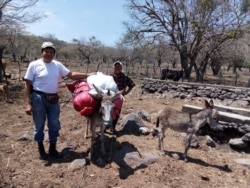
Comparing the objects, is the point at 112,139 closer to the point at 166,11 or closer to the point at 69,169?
the point at 69,169

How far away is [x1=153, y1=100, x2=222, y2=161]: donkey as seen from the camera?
6066 millimetres

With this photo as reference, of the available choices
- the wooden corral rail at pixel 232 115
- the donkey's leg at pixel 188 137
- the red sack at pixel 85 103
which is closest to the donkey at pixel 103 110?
the red sack at pixel 85 103

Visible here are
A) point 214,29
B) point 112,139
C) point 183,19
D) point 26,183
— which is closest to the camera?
point 26,183

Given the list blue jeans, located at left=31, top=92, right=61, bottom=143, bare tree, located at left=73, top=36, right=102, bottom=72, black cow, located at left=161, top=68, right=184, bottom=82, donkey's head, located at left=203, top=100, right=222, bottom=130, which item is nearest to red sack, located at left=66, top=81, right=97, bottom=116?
blue jeans, located at left=31, top=92, right=61, bottom=143

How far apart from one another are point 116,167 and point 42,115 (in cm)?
149

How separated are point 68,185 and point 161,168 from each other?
5.09 feet

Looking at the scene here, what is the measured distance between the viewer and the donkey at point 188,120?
6.07 meters

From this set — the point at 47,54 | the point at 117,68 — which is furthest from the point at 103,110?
the point at 117,68

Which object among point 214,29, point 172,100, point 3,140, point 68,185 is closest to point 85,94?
point 68,185

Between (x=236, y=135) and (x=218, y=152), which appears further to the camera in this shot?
(x=236, y=135)

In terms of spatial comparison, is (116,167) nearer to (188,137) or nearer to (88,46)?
(188,137)

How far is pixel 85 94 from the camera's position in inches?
232

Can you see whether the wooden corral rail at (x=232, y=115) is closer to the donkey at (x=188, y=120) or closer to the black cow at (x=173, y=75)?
the donkey at (x=188, y=120)

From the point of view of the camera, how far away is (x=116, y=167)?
5660 mm
